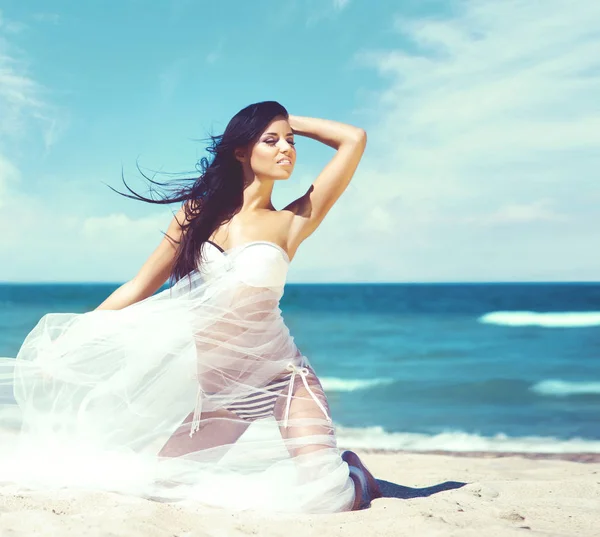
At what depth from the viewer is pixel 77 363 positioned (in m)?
3.83

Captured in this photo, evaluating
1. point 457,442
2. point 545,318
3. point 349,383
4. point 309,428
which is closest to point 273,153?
point 309,428

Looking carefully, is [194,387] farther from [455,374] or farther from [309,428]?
[455,374]

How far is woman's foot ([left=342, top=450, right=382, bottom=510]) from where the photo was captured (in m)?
3.79

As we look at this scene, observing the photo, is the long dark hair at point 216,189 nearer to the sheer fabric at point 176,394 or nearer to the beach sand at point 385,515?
the sheer fabric at point 176,394

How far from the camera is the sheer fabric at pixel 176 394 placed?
12.2 feet

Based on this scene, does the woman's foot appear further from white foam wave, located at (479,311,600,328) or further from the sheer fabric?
white foam wave, located at (479,311,600,328)

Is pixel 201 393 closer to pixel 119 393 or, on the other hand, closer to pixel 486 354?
pixel 119 393

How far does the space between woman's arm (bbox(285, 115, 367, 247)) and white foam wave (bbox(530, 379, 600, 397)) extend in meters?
8.78

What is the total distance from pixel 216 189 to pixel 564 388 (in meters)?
10.3

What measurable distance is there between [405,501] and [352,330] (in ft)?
77.7

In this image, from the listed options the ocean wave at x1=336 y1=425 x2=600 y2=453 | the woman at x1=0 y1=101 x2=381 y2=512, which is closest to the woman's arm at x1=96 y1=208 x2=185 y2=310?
the woman at x1=0 y1=101 x2=381 y2=512

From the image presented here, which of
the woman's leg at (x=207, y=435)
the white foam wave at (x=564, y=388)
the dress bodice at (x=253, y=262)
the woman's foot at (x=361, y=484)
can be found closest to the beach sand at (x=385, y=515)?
the woman's foot at (x=361, y=484)

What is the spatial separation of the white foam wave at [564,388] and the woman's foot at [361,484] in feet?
27.6

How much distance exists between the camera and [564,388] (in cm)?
1252
